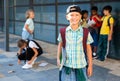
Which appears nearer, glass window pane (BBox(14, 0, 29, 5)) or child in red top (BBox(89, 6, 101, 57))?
child in red top (BBox(89, 6, 101, 57))

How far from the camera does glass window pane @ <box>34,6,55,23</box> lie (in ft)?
36.4

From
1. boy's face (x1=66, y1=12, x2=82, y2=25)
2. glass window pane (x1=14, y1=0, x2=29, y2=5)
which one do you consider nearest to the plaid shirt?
boy's face (x1=66, y1=12, x2=82, y2=25)

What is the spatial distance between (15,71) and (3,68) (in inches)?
20.5

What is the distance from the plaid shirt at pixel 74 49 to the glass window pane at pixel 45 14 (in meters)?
7.40

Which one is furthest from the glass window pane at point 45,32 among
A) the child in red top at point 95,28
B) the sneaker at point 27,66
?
the sneaker at point 27,66

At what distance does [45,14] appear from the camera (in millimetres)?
11672

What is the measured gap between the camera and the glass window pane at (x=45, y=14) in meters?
11.1

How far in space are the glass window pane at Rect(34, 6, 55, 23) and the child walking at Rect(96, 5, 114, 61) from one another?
3.85m

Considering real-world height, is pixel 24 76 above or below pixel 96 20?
below

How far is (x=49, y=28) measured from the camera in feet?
37.3

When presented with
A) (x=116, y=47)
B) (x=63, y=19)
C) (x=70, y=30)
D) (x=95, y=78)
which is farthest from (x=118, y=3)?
(x=70, y=30)

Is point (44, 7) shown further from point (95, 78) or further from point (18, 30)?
point (95, 78)

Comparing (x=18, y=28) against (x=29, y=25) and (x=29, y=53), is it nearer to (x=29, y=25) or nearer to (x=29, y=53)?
(x=29, y=25)

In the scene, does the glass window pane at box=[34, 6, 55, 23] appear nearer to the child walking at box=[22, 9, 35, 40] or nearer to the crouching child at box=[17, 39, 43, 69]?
the child walking at box=[22, 9, 35, 40]
